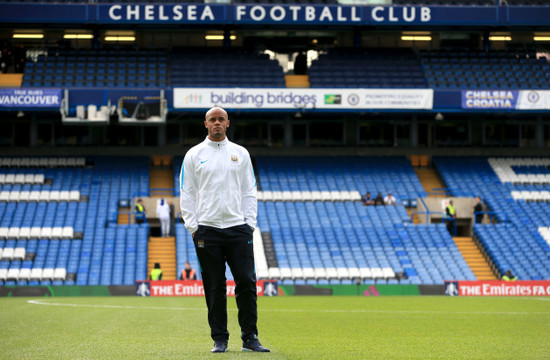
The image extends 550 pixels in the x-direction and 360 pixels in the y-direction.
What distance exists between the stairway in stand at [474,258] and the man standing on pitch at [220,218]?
1176 inches

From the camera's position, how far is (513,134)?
48.4 meters

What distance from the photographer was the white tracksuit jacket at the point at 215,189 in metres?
8.12

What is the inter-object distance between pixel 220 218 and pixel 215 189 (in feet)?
Result: 0.94

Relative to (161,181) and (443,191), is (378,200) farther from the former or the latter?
(161,181)

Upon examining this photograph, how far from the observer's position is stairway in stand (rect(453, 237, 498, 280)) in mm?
36812

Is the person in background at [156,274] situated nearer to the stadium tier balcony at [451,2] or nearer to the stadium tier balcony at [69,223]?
the stadium tier balcony at [69,223]

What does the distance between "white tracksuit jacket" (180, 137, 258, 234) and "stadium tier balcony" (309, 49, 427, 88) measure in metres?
36.4

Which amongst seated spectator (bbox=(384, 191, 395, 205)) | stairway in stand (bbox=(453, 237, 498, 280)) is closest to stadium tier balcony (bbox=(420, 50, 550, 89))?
seated spectator (bbox=(384, 191, 395, 205))

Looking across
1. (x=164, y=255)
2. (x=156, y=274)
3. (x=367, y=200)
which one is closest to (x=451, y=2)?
(x=367, y=200)

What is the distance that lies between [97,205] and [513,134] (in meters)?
24.1

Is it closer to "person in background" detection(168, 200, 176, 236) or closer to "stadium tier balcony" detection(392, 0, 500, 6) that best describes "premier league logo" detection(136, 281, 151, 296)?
"person in background" detection(168, 200, 176, 236)

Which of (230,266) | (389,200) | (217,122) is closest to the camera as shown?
(217,122)

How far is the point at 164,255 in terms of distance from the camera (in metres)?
37.0

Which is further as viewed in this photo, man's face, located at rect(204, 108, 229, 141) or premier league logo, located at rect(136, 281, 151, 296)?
premier league logo, located at rect(136, 281, 151, 296)
